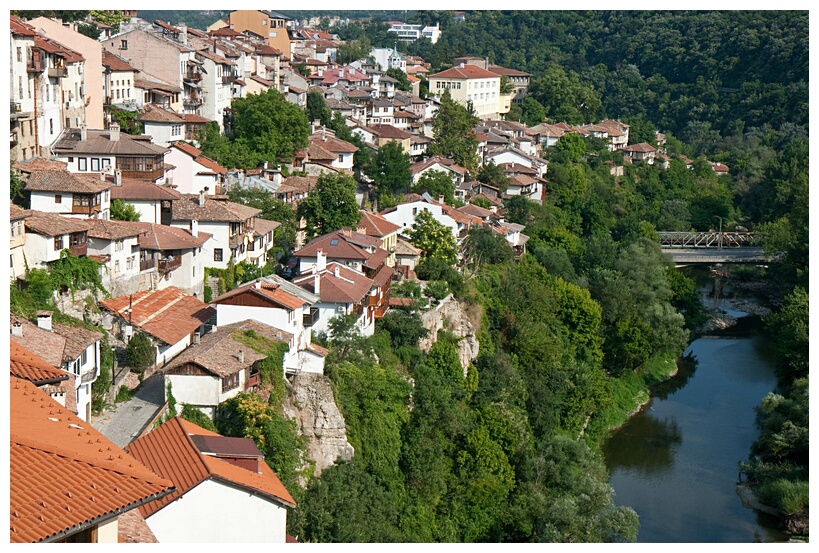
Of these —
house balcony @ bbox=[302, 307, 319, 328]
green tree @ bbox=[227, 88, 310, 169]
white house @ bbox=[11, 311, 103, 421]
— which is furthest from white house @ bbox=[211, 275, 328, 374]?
green tree @ bbox=[227, 88, 310, 169]

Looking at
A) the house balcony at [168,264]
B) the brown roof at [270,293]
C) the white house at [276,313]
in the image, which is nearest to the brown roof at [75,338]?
the white house at [276,313]

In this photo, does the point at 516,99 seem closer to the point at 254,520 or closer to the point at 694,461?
the point at 694,461

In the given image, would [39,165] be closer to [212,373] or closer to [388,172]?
[212,373]

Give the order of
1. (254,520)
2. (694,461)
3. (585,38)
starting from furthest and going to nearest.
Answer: (585,38) < (694,461) < (254,520)

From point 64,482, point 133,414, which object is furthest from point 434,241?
point 64,482

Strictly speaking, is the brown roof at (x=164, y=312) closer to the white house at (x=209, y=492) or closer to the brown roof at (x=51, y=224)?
the brown roof at (x=51, y=224)

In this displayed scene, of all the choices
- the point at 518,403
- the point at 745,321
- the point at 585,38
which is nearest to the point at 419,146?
the point at 745,321
